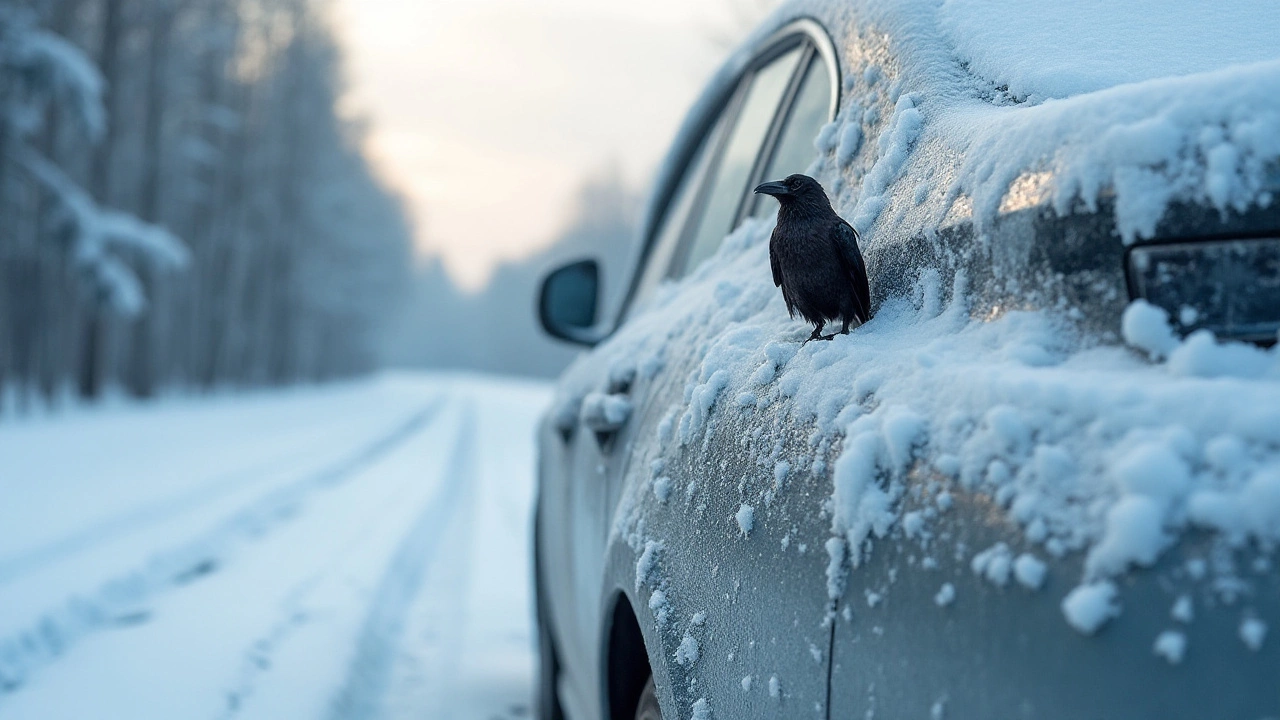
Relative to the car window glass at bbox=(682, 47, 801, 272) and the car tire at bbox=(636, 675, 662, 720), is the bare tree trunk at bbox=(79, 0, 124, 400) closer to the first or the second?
the car window glass at bbox=(682, 47, 801, 272)

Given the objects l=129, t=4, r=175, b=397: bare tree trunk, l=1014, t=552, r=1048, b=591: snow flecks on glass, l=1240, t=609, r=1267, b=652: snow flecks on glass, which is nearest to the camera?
l=1240, t=609, r=1267, b=652: snow flecks on glass

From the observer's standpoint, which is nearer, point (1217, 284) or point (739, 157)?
point (1217, 284)

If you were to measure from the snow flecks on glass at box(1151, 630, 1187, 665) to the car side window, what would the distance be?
170 cm

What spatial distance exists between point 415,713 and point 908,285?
10.0ft

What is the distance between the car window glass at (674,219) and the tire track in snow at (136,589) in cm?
273

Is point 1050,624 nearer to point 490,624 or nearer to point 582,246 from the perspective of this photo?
point 490,624

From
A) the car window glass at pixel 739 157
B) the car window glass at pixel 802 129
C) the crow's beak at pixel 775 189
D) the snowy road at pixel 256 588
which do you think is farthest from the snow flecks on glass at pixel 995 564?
the snowy road at pixel 256 588

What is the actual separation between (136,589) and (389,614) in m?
1.38

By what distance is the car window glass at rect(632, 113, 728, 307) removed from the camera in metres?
2.99

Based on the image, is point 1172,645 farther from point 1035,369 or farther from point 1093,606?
point 1035,369

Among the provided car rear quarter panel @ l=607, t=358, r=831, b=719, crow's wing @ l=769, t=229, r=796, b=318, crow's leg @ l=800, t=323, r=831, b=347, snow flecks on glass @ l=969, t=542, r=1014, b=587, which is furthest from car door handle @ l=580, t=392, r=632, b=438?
snow flecks on glass @ l=969, t=542, r=1014, b=587

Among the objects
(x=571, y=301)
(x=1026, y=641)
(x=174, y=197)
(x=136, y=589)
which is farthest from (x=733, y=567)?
(x=174, y=197)

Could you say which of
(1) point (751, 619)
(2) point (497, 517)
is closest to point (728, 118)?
(1) point (751, 619)

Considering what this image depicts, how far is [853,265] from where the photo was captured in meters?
1.39
